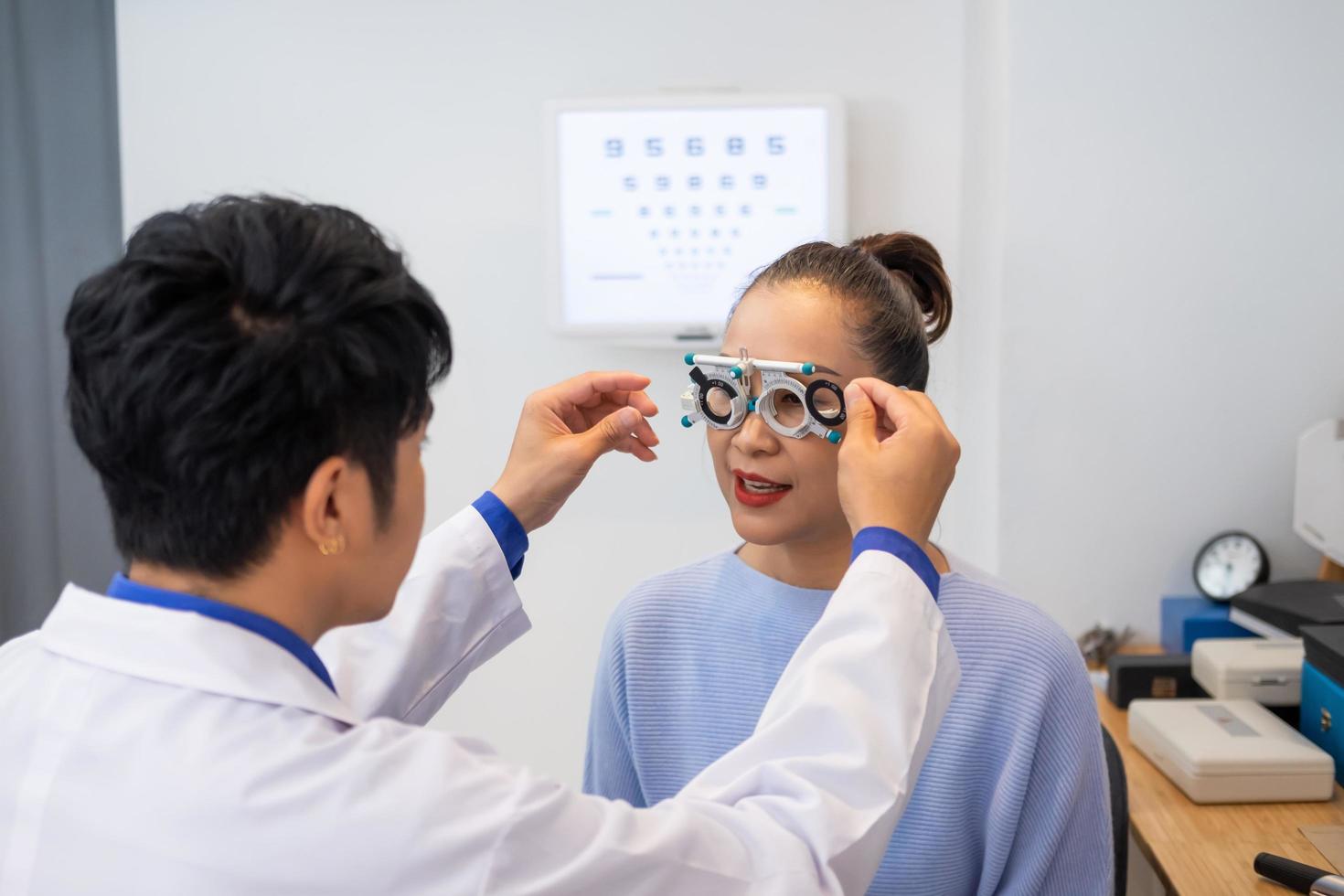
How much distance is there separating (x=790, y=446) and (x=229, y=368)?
68 centimetres

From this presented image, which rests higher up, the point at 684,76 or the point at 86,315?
the point at 684,76

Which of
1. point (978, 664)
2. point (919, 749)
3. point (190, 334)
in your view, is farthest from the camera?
point (978, 664)

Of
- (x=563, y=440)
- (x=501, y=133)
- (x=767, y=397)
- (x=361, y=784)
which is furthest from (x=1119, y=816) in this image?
(x=501, y=133)

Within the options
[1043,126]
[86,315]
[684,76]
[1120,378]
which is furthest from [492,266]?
[86,315]

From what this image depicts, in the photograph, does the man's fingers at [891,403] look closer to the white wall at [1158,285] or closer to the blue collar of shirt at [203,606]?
the blue collar of shirt at [203,606]

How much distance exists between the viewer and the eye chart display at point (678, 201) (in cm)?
232

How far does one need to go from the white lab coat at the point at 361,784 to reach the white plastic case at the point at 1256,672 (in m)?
1.16

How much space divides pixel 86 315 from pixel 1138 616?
2045 millimetres

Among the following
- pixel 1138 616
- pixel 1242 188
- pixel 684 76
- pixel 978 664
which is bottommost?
pixel 1138 616

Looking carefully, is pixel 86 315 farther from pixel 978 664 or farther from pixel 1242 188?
pixel 1242 188

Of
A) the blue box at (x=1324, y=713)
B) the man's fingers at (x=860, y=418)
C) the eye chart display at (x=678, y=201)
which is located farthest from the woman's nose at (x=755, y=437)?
the eye chart display at (x=678, y=201)

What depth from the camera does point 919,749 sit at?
35.2 inches

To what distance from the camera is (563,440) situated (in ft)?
4.17

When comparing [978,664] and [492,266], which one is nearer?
[978,664]
